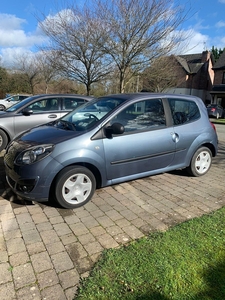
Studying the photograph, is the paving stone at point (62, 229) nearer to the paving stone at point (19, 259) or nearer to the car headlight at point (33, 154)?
the paving stone at point (19, 259)

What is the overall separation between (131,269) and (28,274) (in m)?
0.96

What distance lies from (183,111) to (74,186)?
2.55 meters

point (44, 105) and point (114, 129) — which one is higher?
point (44, 105)

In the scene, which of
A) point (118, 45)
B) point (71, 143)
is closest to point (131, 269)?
point (71, 143)

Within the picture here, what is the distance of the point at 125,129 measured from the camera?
3.65m

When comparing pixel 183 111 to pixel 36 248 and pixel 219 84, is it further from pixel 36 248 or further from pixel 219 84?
pixel 219 84

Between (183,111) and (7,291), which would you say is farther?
(183,111)

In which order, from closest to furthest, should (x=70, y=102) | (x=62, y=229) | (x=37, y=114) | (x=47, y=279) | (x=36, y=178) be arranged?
(x=47, y=279) → (x=62, y=229) → (x=36, y=178) → (x=37, y=114) → (x=70, y=102)

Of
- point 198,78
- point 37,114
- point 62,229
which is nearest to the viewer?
point 62,229

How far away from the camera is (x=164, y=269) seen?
2.20m

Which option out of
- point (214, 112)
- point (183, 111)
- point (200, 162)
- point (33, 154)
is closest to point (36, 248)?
point (33, 154)

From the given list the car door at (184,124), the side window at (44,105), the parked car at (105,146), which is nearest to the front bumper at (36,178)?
the parked car at (105,146)

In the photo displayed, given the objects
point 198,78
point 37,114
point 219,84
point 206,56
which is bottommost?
point 37,114

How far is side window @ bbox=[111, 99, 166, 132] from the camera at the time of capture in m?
3.67
